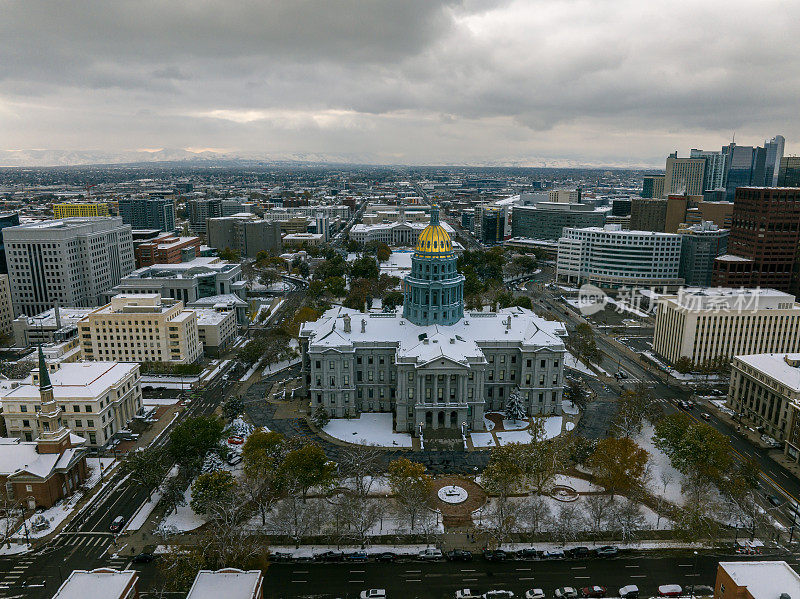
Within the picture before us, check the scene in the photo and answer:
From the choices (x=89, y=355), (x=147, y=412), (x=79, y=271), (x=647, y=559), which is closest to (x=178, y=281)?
(x=79, y=271)

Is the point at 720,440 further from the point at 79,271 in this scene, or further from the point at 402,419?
the point at 79,271

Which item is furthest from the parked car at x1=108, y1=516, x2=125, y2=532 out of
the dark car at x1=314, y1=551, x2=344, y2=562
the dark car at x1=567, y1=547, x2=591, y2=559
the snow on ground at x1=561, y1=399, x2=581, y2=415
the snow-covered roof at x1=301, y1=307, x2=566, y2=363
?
the snow on ground at x1=561, y1=399, x2=581, y2=415

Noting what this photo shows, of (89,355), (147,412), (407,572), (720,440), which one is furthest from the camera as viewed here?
(89,355)

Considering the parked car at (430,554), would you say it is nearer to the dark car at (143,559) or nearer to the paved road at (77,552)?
the dark car at (143,559)

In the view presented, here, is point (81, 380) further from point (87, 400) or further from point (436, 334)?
point (436, 334)

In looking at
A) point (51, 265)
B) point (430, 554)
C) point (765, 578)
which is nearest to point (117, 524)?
point (430, 554)
